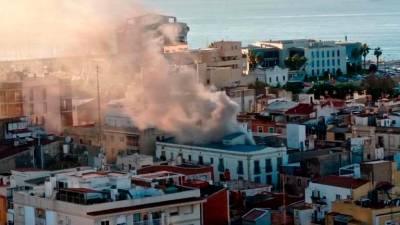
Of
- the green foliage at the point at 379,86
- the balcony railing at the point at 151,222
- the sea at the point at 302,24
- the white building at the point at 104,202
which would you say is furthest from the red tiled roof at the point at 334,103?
the sea at the point at 302,24

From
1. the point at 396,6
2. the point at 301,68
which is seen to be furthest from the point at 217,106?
the point at 396,6

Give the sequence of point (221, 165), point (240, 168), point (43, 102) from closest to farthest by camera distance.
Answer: point (240, 168), point (221, 165), point (43, 102)

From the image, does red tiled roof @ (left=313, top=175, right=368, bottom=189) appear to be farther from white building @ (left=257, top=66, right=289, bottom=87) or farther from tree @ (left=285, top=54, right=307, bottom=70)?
tree @ (left=285, top=54, right=307, bottom=70)

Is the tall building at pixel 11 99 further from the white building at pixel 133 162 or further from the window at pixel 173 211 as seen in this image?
the window at pixel 173 211

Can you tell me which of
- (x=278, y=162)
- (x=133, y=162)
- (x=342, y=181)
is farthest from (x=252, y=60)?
(x=342, y=181)

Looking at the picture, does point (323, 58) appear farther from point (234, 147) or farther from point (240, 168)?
point (240, 168)

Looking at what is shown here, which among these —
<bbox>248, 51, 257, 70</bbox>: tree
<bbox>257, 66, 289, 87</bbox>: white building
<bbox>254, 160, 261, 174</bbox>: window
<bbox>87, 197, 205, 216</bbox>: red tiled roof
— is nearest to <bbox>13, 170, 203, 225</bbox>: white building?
<bbox>87, 197, 205, 216</bbox>: red tiled roof

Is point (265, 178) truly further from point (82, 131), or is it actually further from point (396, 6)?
point (396, 6)
